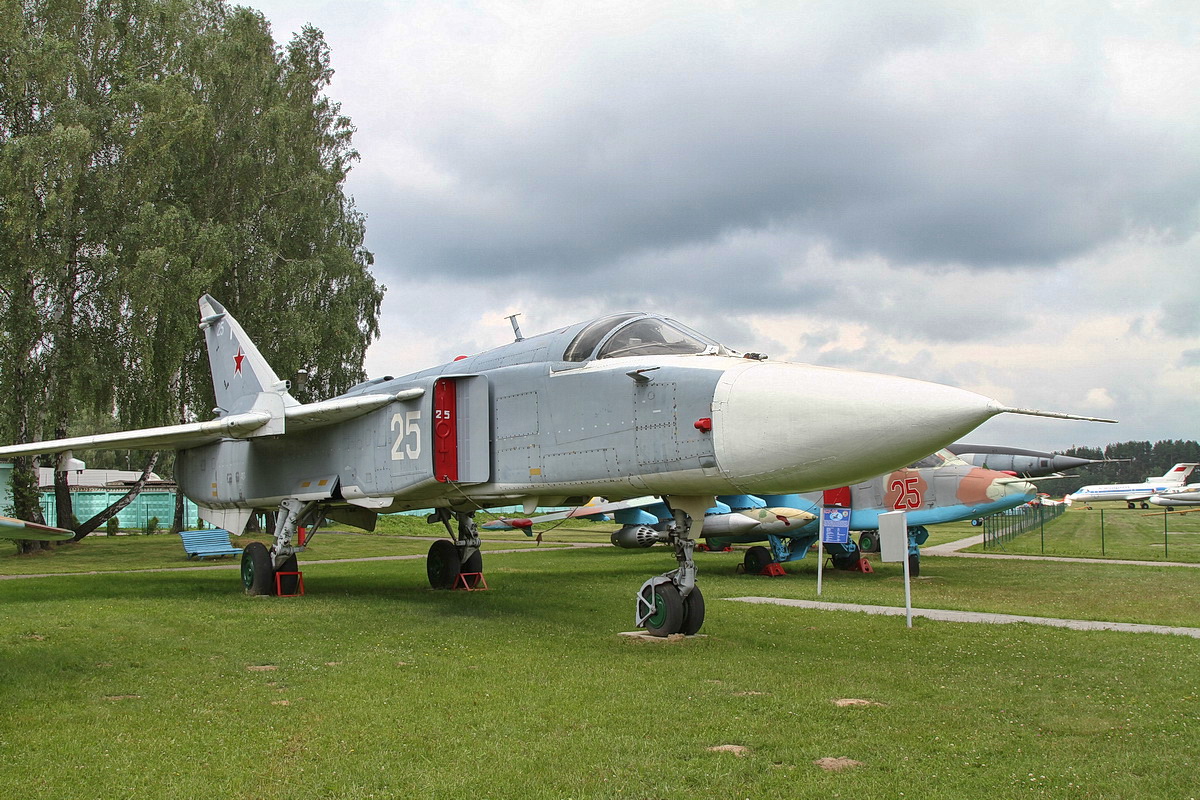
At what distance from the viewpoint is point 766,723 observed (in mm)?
5551

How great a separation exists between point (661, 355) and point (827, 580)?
33.5 ft

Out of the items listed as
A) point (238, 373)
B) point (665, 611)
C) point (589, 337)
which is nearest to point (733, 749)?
point (665, 611)

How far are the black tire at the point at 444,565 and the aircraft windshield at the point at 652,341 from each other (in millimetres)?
6580

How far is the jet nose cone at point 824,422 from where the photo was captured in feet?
21.9

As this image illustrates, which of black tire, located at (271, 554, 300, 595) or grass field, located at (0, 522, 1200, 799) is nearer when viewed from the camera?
grass field, located at (0, 522, 1200, 799)

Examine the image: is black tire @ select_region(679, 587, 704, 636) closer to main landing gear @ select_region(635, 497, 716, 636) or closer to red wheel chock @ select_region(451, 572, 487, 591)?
main landing gear @ select_region(635, 497, 716, 636)

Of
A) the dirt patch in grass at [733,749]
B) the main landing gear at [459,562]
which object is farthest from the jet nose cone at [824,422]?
the main landing gear at [459,562]

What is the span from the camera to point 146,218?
23.1 meters

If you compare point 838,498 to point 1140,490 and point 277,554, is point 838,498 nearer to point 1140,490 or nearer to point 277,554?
point 277,554

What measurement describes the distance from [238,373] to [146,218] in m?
10.7


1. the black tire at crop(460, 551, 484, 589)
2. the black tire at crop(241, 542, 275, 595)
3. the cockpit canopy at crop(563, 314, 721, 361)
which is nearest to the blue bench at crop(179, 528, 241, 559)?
the black tire at crop(241, 542, 275, 595)

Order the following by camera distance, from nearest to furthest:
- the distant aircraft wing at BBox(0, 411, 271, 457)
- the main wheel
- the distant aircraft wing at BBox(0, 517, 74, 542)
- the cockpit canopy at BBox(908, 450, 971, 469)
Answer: the distant aircraft wing at BBox(0, 517, 74, 542) → the main wheel → the distant aircraft wing at BBox(0, 411, 271, 457) → the cockpit canopy at BBox(908, 450, 971, 469)

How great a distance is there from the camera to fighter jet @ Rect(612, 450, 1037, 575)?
699 inches

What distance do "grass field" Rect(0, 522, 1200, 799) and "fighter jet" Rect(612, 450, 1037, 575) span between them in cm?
640
